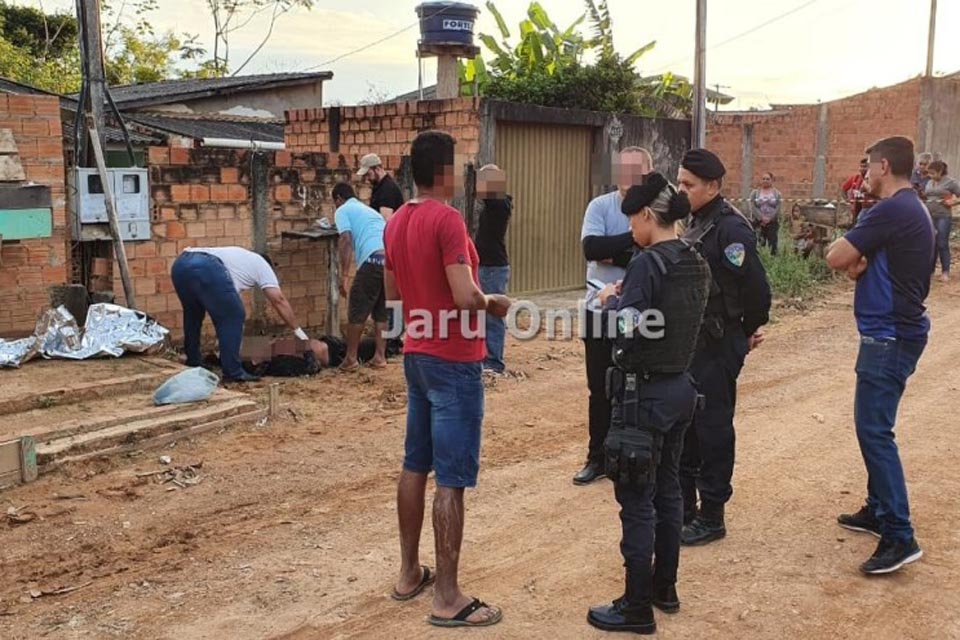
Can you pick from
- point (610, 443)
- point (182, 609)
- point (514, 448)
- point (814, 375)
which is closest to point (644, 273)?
point (610, 443)

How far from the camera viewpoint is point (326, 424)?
21.2 feet

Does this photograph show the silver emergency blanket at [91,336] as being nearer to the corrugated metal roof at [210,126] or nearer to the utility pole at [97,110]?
the utility pole at [97,110]

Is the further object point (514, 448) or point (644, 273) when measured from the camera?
point (514, 448)

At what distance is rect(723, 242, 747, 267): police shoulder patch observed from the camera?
426cm

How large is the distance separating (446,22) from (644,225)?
8.42 meters

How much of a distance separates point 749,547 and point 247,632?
7.89ft

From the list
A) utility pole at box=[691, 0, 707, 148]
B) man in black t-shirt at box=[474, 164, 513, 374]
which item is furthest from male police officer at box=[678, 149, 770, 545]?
utility pole at box=[691, 0, 707, 148]

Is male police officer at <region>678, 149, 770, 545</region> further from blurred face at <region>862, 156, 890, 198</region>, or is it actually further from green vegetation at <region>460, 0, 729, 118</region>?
green vegetation at <region>460, 0, 729, 118</region>

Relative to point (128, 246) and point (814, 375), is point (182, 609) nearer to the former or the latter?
point (128, 246)

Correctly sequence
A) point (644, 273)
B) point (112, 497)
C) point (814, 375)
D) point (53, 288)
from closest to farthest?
point (644, 273) → point (112, 497) → point (53, 288) → point (814, 375)

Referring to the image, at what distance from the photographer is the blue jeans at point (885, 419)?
13.5 feet

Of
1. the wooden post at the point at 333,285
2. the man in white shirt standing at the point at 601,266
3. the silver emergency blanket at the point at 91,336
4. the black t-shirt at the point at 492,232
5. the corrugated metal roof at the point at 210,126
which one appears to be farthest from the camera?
the corrugated metal roof at the point at 210,126

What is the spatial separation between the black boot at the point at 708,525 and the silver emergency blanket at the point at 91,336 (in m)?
4.63

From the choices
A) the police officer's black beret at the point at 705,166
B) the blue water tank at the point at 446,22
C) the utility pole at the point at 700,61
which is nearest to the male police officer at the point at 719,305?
the police officer's black beret at the point at 705,166
